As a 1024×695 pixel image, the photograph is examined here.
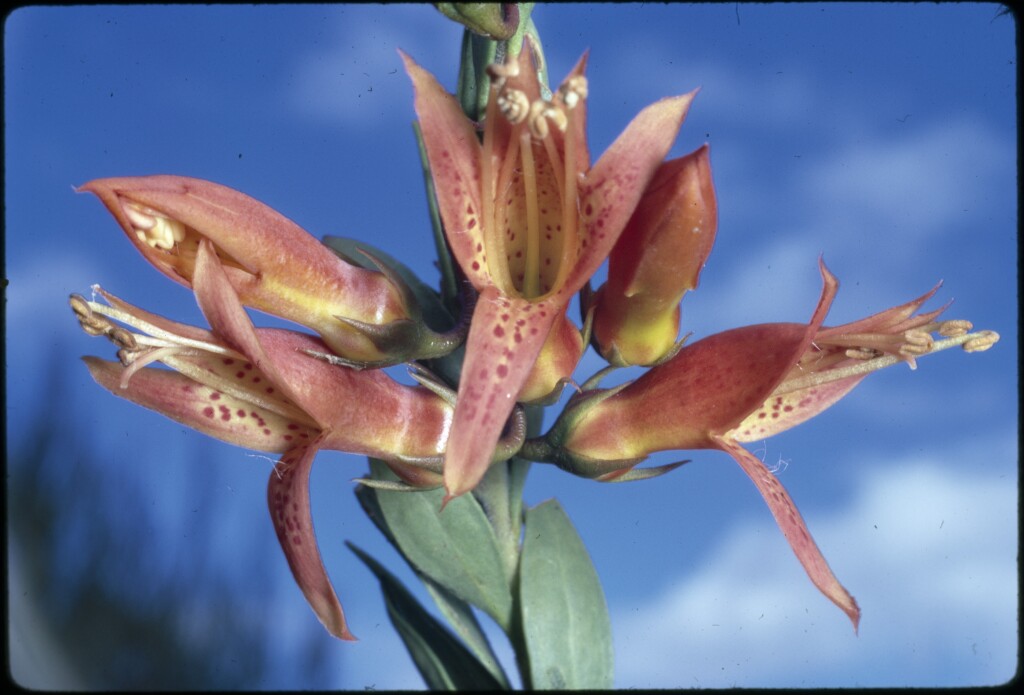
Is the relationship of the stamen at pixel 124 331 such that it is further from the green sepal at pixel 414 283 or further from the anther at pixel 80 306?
the green sepal at pixel 414 283

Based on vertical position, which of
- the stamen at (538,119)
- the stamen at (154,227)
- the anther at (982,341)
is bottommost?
the anther at (982,341)

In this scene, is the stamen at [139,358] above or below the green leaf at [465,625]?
above

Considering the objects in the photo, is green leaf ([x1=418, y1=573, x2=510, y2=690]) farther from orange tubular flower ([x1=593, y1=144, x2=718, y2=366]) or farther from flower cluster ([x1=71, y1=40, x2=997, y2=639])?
orange tubular flower ([x1=593, y1=144, x2=718, y2=366])

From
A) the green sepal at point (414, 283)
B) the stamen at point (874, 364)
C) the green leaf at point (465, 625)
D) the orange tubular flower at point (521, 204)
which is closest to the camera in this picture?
the orange tubular flower at point (521, 204)

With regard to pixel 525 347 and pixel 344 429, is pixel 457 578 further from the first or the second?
pixel 525 347

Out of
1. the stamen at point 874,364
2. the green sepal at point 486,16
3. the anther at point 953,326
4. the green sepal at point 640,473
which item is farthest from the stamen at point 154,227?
the anther at point 953,326

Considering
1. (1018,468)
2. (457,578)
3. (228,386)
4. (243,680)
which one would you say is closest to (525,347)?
(228,386)
